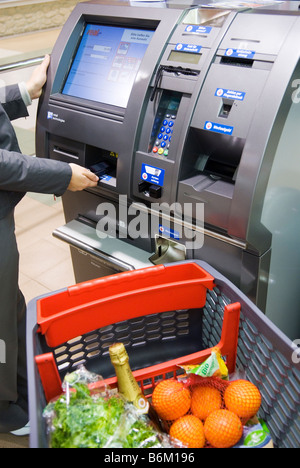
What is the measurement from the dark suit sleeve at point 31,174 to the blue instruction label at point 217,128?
0.51 m

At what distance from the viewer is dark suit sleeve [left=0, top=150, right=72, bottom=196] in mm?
1368

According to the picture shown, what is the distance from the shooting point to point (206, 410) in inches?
37.7

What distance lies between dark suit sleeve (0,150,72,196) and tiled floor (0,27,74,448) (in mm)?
1143

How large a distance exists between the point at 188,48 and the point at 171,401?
1055 millimetres

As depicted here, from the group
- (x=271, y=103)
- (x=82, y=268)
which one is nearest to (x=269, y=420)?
(x=271, y=103)

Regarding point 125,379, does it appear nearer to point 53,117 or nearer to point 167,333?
point 167,333

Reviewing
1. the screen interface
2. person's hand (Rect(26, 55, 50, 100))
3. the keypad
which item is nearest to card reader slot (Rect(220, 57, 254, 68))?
the keypad

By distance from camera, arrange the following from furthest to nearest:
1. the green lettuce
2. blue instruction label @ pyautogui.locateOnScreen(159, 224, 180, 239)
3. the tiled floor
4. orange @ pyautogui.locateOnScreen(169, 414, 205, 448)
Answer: the tiled floor → blue instruction label @ pyautogui.locateOnScreen(159, 224, 180, 239) → orange @ pyautogui.locateOnScreen(169, 414, 205, 448) → the green lettuce

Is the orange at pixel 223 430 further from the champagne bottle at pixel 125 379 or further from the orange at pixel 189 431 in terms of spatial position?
the champagne bottle at pixel 125 379

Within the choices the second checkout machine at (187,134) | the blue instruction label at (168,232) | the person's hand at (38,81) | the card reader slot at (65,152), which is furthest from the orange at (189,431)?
the person's hand at (38,81)

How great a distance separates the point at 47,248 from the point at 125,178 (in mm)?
1751

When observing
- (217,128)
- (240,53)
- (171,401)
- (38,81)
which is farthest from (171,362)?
(38,81)

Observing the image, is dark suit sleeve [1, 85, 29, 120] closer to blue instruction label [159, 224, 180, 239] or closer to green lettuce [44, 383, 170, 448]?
blue instruction label [159, 224, 180, 239]
